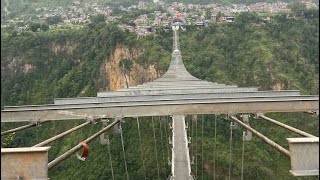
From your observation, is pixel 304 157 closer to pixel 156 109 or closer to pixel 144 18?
pixel 156 109

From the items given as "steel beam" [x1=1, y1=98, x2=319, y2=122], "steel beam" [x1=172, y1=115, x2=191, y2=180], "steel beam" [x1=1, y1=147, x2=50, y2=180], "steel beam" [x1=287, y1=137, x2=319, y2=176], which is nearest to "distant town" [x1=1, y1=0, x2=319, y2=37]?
"steel beam" [x1=172, y1=115, x2=191, y2=180]

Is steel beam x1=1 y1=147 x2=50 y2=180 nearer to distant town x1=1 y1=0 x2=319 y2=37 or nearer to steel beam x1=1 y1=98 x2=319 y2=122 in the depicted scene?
steel beam x1=1 y1=98 x2=319 y2=122

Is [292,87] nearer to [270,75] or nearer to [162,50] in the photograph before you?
[270,75]

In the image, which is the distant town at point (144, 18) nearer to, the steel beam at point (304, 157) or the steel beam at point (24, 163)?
the steel beam at point (24, 163)

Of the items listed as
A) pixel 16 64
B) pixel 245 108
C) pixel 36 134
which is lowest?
pixel 36 134

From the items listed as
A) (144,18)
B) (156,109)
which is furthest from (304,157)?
(144,18)

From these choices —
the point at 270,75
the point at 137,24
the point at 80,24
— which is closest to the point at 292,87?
the point at 270,75
